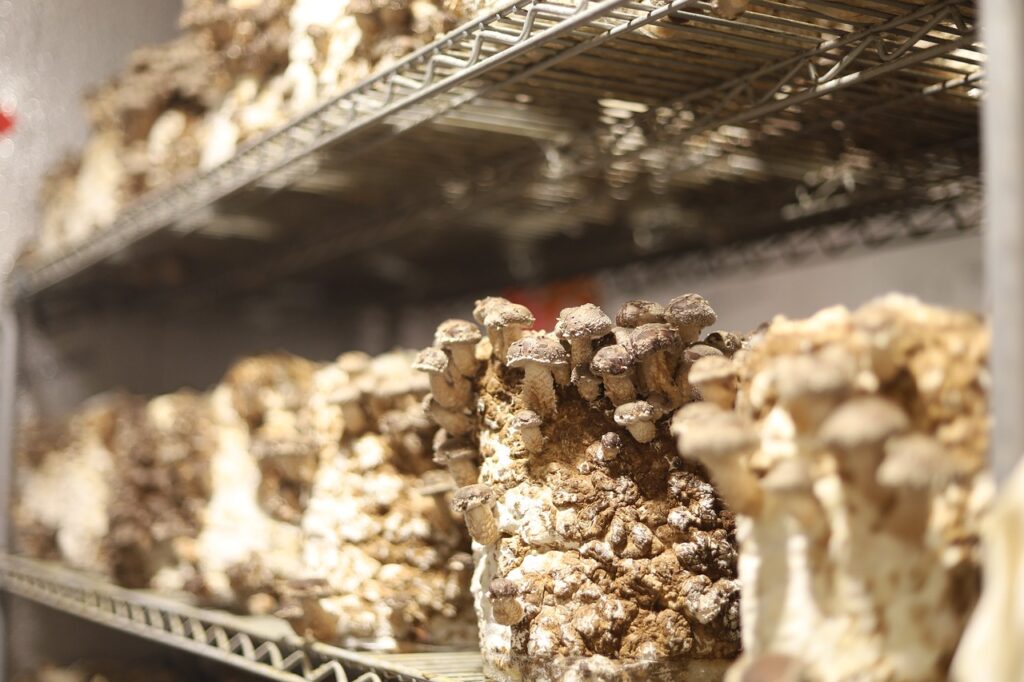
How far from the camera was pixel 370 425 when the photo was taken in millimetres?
1479

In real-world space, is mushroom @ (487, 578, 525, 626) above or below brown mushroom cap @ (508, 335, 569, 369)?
below

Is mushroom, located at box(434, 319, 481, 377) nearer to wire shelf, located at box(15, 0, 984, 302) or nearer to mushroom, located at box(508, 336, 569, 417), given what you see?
mushroom, located at box(508, 336, 569, 417)

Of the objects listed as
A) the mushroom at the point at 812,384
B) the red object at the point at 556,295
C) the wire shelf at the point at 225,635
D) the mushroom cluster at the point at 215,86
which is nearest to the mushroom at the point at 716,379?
the mushroom at the point at 812,384

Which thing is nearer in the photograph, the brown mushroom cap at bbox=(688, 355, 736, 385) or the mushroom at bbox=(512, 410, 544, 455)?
the brown mushroom cap at bbox=(688, 355, 736, 385)

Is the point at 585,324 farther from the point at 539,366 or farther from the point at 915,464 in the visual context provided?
the point at 915,464

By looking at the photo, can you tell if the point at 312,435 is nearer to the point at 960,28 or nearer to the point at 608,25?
the point at 608,25

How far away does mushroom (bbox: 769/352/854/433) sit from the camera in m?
0.75

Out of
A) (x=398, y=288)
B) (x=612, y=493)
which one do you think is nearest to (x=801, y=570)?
(x=612, y=493)

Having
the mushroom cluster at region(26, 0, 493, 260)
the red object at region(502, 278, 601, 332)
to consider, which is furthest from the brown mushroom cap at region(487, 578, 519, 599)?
the red object at region(502, 278, 601, 332)

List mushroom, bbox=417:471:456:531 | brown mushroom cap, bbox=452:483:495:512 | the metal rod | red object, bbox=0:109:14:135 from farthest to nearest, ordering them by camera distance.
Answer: red object, bbox=0:109:14:135 < mushroom, bbox=417:471:456:531 < brown mushroom cap, bbox=452:483:495:512 < the metal rod

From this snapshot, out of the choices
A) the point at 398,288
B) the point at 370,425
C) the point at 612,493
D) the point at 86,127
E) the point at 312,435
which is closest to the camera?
the point at 612,493

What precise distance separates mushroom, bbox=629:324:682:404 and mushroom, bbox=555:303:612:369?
38 millimetres

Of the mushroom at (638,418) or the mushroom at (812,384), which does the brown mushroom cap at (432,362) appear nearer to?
the mushroom at (638,418)

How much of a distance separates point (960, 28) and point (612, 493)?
637mm
